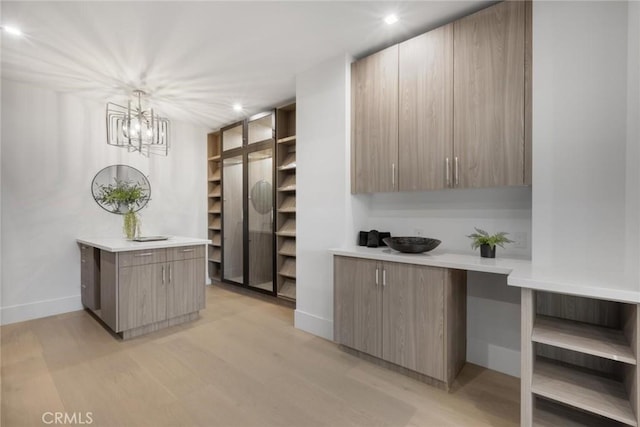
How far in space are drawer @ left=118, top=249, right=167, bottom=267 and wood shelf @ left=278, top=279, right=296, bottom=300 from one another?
1.53 m

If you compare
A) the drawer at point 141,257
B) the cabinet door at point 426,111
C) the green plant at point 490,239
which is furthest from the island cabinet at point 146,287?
the green plant at point 490,239

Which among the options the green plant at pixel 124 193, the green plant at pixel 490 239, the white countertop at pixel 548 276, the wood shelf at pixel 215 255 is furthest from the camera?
the wood shelf at pixel 215 255

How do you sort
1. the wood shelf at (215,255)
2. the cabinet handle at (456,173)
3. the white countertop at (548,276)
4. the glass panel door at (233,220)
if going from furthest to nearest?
the wood shelf at (215,255), the glass panel door at (233,220), the cabinet handle at (456,173), the white countertop at (548,276)

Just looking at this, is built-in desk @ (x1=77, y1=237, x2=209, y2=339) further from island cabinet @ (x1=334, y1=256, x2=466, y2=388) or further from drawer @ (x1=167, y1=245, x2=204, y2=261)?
island cabinet @ (x1=334, y1=256, x2=466, y2=388)

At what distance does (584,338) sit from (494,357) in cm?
94

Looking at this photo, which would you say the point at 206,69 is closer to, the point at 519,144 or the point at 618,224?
the point at 519,144

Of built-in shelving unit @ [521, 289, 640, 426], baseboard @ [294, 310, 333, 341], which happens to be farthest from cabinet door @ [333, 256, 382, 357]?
built-in shelving unit @ [521, 289, 640, 426]

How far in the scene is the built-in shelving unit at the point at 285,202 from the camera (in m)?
3.89

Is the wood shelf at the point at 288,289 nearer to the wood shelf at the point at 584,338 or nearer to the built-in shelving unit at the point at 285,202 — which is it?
the built-in shelving unit at the point at 285,202

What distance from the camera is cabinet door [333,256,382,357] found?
2.35m

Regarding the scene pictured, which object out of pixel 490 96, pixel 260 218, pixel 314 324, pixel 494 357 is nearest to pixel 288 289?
pixel 314 324

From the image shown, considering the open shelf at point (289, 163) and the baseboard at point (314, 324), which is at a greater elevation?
the open shelf at point (289, 163)

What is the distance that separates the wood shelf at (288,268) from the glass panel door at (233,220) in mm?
861

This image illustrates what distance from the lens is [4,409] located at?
5.94 ft
